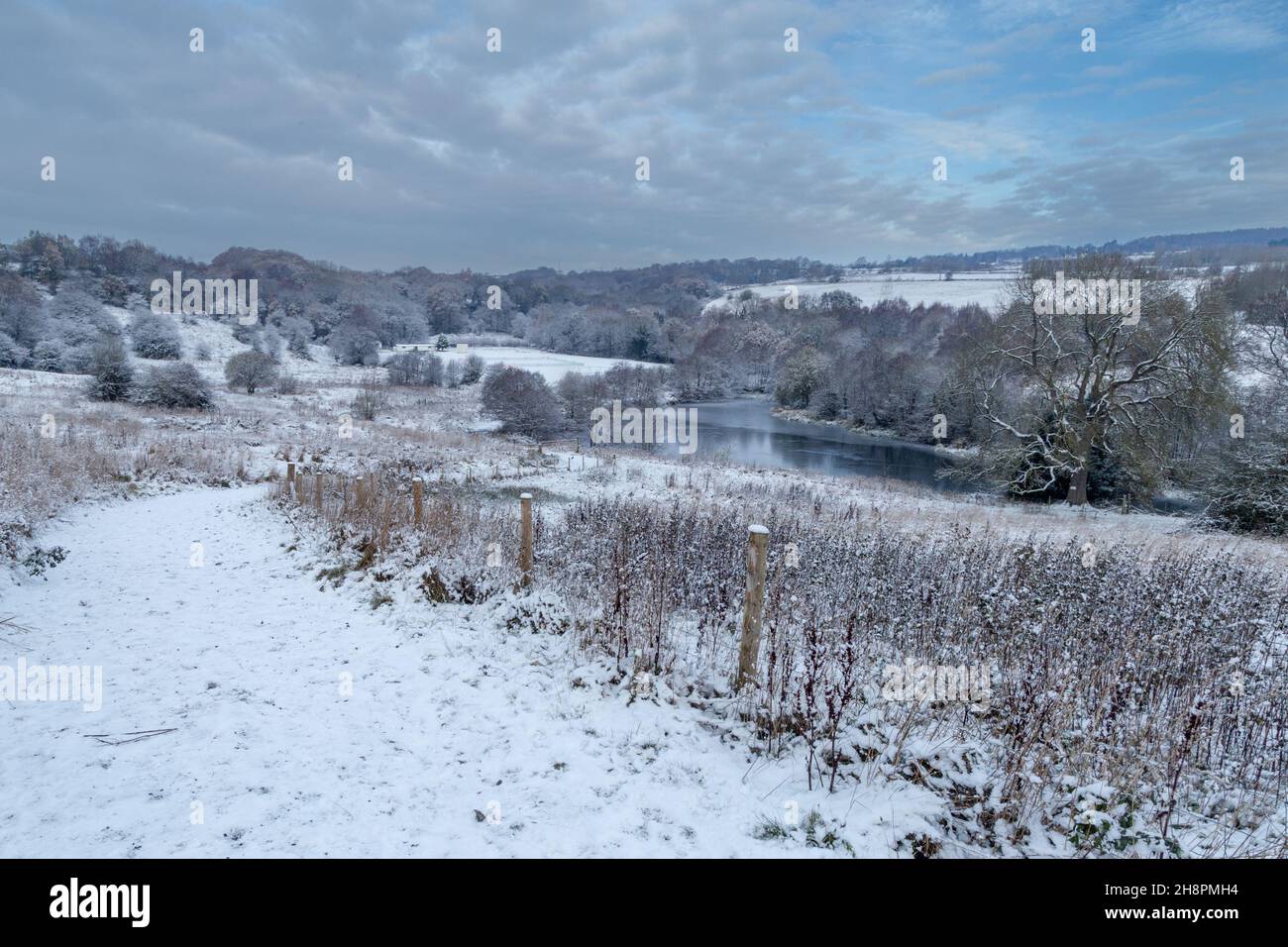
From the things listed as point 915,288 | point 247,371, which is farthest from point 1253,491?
point 915,288

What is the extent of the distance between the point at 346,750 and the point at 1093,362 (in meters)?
24.6

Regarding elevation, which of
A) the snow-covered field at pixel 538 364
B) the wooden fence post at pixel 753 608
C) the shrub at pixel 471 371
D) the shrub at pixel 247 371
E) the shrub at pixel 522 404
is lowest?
the wooden fence post at pixel 753 608

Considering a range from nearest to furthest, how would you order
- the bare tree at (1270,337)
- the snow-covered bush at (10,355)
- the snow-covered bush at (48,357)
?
the bare tree at (1270,337), the snow-covered bush at (10,355), the snow-covered bush at (48,357)

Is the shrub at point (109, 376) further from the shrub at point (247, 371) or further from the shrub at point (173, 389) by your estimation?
the shrub at point (247, 371)

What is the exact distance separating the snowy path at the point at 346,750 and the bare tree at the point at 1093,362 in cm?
2142

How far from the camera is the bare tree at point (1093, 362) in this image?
60.8 feet

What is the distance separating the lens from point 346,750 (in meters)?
4.23

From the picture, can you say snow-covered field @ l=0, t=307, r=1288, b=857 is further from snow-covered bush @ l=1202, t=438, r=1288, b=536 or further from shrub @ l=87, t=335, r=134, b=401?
shrub @ l=87, t=335, r=134, b=401

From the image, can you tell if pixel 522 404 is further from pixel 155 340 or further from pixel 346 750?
pixel 346 750

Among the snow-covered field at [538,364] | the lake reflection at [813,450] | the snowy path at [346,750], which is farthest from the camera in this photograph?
the snow-covered field at [538,364]

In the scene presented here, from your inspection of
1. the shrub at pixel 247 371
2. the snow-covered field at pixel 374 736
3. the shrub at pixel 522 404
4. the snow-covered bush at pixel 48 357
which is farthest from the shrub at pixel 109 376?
the snow-covered field at pixel 374 736

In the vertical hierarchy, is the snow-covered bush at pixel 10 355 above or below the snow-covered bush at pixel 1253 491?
above

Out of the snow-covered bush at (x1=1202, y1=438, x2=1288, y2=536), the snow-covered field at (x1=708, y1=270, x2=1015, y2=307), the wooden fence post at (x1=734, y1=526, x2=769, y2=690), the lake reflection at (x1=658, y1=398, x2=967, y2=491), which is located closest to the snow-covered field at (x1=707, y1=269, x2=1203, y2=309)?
the snow-covered field at (x1=708, y1=270, x2=1015, y2=307)
